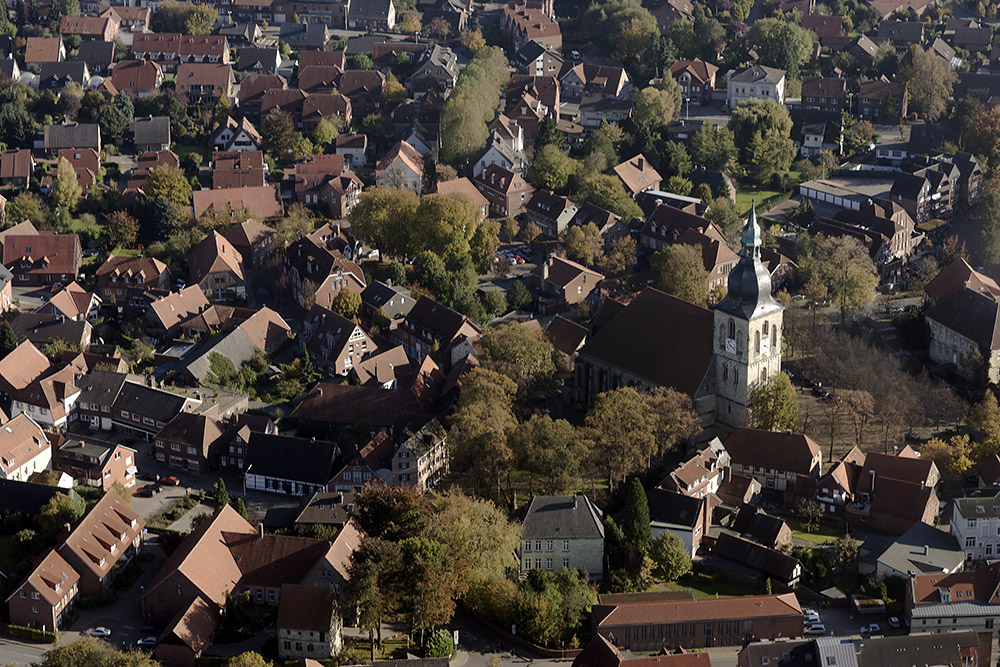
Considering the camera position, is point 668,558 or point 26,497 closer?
point 668,558

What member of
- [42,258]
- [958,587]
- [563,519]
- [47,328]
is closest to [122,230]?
[42,258]

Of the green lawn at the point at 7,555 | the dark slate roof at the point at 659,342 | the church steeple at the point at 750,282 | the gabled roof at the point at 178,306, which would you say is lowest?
the gabled roof at the point at 178,306

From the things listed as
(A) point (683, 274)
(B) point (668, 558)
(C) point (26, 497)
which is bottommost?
(C) point (26, 497)

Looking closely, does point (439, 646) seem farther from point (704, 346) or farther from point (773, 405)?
point (704, 346)

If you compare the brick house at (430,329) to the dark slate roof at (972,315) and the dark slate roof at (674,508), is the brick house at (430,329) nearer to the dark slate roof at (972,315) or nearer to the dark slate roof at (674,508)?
the dark slate roof at (674,508)

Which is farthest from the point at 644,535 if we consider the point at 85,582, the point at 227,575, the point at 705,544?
the point at 85,582

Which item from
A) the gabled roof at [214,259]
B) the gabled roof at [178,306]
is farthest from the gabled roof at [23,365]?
the gabled roof at [214,259]

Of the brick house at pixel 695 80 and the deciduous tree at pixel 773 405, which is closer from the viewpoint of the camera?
the deciduous tree at pixel 773 405
